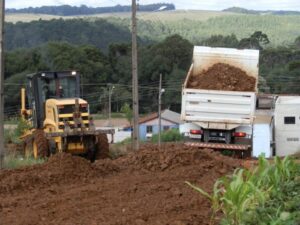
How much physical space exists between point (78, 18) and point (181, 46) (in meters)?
19.5

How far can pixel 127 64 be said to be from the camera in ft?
213

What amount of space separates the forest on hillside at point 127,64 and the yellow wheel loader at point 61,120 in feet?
110

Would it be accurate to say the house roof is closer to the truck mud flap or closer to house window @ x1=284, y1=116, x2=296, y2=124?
house window @ x1=284, y1=116, x2=296, y2=124

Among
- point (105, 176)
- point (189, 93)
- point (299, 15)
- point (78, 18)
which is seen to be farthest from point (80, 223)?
point (299, 15)

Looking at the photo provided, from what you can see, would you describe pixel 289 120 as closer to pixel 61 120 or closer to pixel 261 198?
pixel 61 120

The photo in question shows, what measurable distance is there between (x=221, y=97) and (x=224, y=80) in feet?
2.25

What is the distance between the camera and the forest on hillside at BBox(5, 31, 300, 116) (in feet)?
197

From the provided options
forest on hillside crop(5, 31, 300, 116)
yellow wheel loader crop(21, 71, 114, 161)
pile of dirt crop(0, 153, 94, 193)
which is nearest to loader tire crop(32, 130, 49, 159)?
yellow wheel loader crop(21, 71, 114, 161)

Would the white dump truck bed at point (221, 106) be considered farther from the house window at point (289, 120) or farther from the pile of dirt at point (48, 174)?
the house window at point (289, 120)

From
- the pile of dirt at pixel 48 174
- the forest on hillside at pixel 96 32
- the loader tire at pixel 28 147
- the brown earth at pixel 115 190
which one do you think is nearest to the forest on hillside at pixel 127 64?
the forest on hillside at pixel 96 32

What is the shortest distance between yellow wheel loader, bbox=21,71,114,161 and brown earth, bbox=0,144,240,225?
20.7 ft

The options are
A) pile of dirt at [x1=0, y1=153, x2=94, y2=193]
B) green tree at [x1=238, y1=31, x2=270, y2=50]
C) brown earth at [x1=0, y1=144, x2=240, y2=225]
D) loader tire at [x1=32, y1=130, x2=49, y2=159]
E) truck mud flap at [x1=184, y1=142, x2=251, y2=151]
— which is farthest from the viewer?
green tree at [x1=238, y1=31, x2=270, y2=50]

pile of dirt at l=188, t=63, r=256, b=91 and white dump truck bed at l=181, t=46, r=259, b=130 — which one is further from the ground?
pile of dirt at l=188, t=63, r=256, b=91

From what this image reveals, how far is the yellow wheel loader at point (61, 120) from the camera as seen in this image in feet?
75.3
